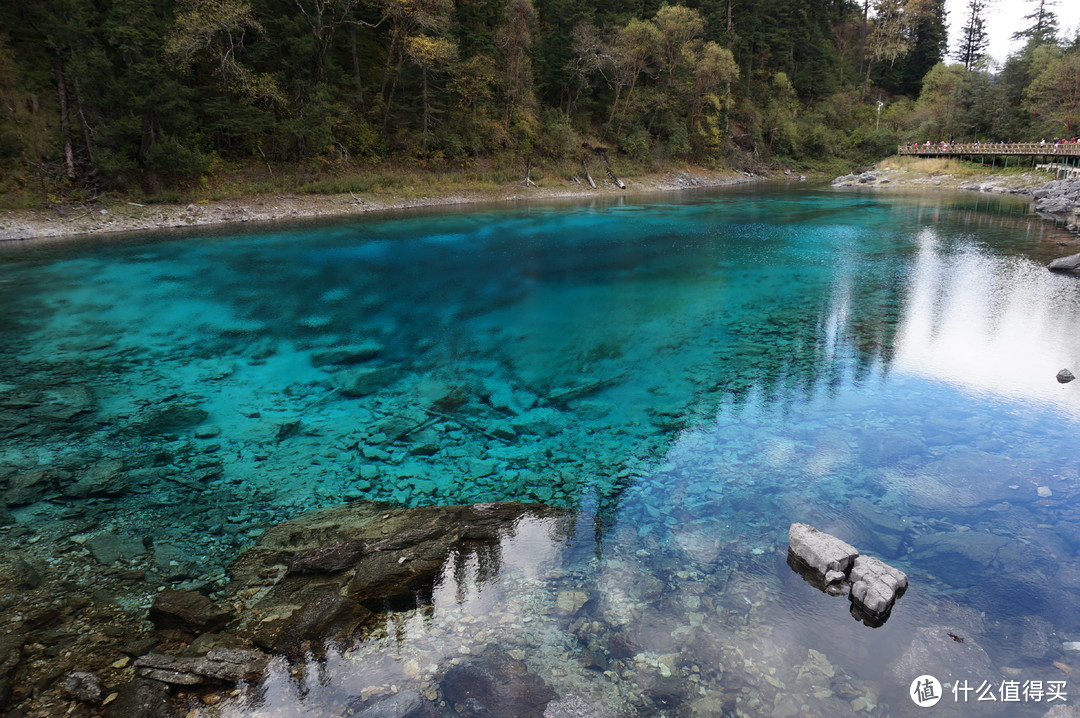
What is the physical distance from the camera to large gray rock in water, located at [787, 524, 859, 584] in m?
4.83

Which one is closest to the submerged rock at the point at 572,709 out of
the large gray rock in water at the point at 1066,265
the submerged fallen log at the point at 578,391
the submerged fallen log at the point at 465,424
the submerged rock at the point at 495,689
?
the submerged rock at the point at 495,689

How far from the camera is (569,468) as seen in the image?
6852mm

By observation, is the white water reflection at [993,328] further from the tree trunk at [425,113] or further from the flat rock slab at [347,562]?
the tree trunk at [425,113]

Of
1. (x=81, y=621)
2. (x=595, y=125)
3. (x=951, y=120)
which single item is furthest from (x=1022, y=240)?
(x=951, y=120)

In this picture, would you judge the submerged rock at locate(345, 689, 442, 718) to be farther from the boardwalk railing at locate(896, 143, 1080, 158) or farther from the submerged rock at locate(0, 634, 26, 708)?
the boardwalk railing at locate(896, 143, 1080, 158)

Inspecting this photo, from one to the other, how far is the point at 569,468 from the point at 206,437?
4.93m

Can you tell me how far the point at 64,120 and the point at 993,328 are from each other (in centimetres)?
3277

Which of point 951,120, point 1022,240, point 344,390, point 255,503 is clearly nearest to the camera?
point 255,503

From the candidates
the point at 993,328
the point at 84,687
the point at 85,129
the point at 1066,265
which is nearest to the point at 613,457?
the point at 84,687

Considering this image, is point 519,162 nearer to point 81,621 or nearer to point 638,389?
point 638,389

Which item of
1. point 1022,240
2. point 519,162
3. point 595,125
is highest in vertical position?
point 595,125

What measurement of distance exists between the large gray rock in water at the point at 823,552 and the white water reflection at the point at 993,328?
18.5ft

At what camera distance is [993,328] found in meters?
11.5

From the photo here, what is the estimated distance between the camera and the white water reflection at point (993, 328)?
913cm
